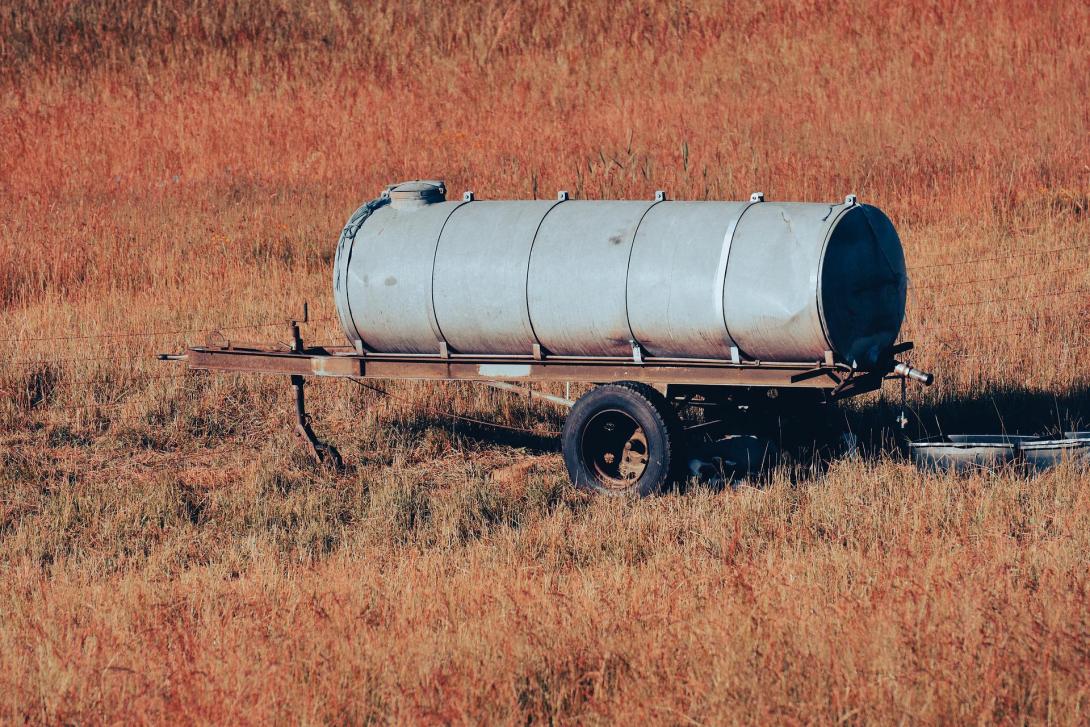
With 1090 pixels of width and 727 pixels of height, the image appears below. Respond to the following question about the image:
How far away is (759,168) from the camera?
16312 millimetres

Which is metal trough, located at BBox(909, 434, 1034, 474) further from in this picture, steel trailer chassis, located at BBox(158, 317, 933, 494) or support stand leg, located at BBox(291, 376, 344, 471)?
support stand leg, located at BBox(291, 376, 344, 471)

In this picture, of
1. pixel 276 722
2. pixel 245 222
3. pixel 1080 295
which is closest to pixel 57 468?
pixel 276 722

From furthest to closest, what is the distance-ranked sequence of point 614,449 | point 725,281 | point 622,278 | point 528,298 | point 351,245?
point 351,245, point 614,449, point 528,298, point 622,278, point 725,281

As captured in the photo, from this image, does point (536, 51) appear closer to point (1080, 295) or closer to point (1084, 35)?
point (1084, 35)

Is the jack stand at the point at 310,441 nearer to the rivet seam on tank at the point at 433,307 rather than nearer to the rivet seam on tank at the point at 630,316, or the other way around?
the rivet seam on tank at the point at 433,307

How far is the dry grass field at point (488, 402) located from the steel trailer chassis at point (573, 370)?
60cm

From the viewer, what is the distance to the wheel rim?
8391 millimetres

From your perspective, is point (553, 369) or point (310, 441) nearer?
point (553, 369)

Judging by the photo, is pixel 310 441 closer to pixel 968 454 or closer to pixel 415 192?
pixel 415 192

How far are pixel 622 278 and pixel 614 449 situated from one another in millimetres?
1219

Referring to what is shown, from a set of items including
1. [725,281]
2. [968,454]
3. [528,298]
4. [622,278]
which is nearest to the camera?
[725,281]

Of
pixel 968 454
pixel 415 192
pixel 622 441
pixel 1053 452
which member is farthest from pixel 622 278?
pixel 1053 452

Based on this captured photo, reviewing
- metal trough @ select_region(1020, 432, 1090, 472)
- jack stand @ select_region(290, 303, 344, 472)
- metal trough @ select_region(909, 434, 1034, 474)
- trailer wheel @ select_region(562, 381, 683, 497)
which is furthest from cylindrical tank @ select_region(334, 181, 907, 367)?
metal trough @ select_region(1020, 432, 1090, 472)

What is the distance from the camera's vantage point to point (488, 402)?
11.0 m
